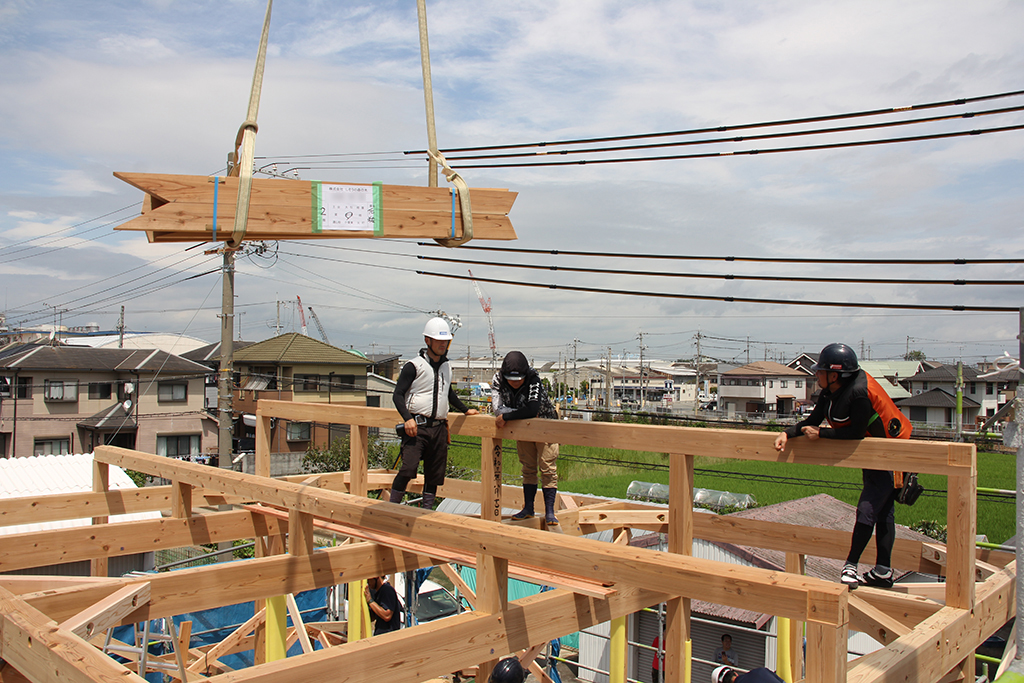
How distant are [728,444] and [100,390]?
139 ft

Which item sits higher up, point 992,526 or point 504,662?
point 504,662

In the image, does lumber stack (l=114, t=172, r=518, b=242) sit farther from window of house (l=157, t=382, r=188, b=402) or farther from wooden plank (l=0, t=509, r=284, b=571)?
window of house (l=157, t=382, r=188, b=402)

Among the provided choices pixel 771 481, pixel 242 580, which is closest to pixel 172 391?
pixel 771 481

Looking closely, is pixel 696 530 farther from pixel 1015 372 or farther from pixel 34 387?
pixel 34 387

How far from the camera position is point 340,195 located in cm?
433

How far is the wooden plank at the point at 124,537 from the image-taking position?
21.0ft

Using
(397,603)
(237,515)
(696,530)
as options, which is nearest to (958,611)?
(696,530)

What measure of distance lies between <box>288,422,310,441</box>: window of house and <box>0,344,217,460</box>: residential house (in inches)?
180

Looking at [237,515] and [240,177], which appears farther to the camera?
[237,515]

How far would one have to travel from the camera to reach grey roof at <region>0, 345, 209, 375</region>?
1439 inches

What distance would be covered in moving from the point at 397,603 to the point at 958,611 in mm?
5765

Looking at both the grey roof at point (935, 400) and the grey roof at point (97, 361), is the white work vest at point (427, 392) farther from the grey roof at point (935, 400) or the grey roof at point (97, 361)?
the grey roof at point (935, 400)

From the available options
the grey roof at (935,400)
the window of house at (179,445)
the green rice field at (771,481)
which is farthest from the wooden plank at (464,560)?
the grey roof at (935,400)

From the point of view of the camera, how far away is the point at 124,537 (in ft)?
23.0
